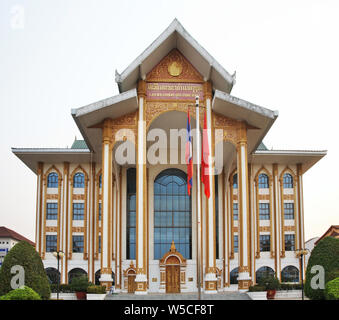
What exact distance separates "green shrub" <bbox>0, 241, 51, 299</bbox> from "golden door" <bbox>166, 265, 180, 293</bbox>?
9332mm

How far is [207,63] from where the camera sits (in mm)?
25922

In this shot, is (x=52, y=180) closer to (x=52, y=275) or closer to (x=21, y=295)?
(x=52, y=275)

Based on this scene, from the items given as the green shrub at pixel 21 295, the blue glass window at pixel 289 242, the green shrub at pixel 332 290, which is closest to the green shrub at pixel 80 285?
the green shrub at pixel 21 295

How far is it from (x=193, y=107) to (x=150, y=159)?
262 inches

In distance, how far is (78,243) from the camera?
33188 mm

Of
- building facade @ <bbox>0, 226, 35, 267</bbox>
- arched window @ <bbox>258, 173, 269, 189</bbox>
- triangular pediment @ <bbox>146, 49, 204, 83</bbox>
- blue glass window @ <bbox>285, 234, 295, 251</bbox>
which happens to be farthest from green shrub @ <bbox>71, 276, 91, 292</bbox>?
building facade @ <bbox>0, 226, 35, 267</bbox>

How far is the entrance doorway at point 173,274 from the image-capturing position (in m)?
30.0

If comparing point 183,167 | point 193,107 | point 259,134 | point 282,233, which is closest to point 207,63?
point 193,107

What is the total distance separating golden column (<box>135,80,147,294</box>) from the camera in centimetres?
2477

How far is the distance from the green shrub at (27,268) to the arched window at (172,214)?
10.4 m

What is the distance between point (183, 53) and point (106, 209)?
326 inches

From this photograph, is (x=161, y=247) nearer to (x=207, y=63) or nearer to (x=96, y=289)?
(x=96, y=289)

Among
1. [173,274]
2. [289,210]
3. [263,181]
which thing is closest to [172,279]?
[173,274]

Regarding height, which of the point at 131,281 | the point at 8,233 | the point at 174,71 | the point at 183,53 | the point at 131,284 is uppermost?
the point at 183,53
